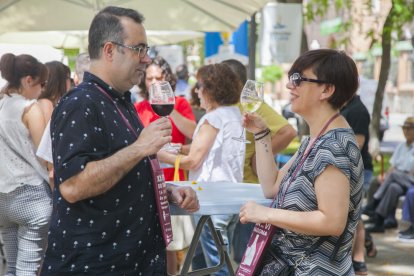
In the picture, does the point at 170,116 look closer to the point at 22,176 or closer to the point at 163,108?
the point at 22,176

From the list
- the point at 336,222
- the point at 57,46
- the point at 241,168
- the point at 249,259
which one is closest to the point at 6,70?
the point at 241,168

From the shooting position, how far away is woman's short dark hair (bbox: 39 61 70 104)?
19.1 ft

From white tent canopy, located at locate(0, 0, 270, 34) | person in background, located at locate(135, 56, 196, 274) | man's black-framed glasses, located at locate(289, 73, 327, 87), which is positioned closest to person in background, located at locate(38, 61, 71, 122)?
person in background, located at locate(135, 56, 196, 274)

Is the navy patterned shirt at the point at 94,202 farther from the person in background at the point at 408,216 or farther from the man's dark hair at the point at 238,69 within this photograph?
the person in background at the point at 408,216

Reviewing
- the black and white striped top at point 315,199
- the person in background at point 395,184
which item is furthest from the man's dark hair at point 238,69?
the person in background at point 395,184

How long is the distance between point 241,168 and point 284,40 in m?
6.54

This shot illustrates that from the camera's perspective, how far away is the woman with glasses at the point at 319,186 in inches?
119

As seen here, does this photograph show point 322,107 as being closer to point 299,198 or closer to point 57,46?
point 299,198

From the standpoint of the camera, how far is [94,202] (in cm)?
294

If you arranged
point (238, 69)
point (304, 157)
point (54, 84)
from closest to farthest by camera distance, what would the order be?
point (304, 157) < point (54, 84) < point (238, 69)

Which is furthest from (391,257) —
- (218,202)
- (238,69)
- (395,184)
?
(218,202)

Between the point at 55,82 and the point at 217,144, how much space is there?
143cm

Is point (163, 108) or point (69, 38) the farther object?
point (69, 38)

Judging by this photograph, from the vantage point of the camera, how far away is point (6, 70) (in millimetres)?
5496
